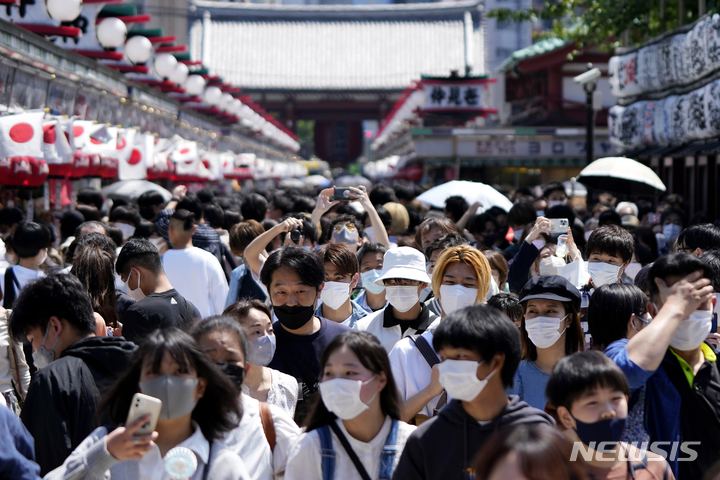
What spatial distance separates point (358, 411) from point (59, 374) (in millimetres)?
1231

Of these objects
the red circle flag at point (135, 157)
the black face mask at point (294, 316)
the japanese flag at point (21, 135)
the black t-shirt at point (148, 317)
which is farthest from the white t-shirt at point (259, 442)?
the red circle flag at point (135, 157)

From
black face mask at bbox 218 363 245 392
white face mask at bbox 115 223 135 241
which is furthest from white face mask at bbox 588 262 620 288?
white face mask at bbox 115 223 135 241

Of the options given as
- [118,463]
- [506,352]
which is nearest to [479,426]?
[506,352]

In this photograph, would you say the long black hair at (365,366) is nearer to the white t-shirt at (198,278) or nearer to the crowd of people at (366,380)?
the crowd of people at (366,380)

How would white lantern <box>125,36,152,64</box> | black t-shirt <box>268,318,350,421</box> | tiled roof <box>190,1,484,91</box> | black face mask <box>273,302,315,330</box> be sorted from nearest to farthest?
black t-shirt <box>268,318,350,421</box> < black face mask <box>273,302,315,330</box> < white lantern <box>125,36,152,64</box> < tiled roof <box>190,1,484,91</box>

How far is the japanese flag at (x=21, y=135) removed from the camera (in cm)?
792

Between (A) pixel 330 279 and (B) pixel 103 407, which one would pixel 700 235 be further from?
(B) pixel 103 407

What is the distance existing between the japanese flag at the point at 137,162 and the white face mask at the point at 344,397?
9.47 meters

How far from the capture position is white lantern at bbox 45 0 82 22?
10.4 metres

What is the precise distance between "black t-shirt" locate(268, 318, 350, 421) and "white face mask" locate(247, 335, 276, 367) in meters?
0.32

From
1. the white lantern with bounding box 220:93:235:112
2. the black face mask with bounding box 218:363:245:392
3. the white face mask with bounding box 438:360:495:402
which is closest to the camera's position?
→ the white face mask with bounding box 438:360:495:402

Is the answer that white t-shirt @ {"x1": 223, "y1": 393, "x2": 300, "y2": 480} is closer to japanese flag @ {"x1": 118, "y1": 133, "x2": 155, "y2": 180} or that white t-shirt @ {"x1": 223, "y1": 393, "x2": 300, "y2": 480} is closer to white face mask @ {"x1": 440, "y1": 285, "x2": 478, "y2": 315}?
white face mask @ {"x1": 440, "y1": 285, "x2": 478, "y2": 315}

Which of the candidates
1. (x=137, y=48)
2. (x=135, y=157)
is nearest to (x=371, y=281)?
(x=135, y=157)

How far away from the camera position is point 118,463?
2.74 m
